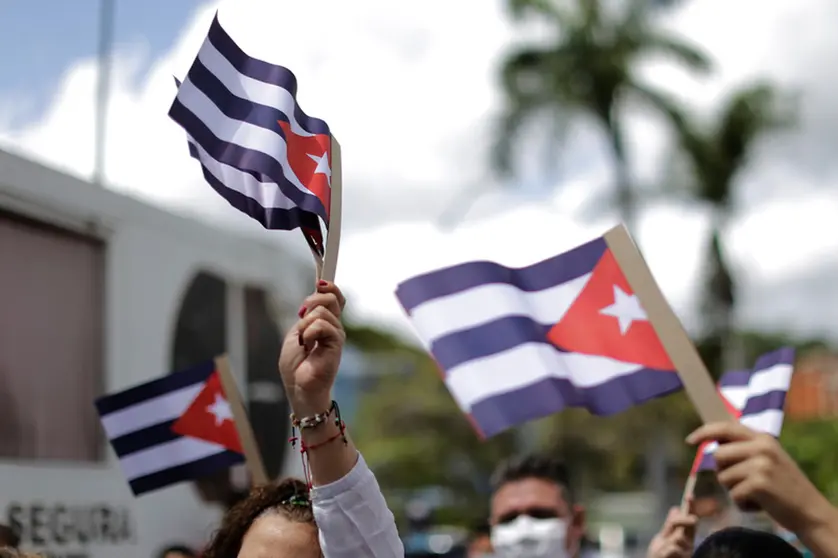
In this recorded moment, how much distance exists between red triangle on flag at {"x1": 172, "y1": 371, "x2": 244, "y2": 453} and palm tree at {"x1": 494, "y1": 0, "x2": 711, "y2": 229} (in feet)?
49.3

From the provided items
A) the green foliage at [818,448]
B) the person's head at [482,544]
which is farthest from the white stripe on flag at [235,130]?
the green foliage at [818,448]

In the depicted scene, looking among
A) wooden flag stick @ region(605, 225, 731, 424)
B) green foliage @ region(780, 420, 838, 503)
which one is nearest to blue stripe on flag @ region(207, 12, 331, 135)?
wooden flag stick @ region(605, 225, 731, 424)

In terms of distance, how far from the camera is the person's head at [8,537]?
3.99 m

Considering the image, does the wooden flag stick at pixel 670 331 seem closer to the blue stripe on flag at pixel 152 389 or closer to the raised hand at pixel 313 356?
the raised hand at pixel 313 356

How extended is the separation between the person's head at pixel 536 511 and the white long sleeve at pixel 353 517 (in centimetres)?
259

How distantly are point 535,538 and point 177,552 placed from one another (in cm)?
138

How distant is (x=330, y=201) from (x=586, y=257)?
1.48 metres

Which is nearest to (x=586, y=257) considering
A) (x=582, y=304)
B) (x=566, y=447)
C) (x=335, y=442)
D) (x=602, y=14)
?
(x=582, y=304)

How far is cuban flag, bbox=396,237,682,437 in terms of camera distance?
12.8 feet

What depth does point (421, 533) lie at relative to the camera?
12383 mm

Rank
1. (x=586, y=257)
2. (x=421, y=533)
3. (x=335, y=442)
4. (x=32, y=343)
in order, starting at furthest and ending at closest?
(x=421, y=533), (x=32, y=343), (x=586, y=257), (x=335, y=442)

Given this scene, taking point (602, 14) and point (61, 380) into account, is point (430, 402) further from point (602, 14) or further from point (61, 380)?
point (61, 380)

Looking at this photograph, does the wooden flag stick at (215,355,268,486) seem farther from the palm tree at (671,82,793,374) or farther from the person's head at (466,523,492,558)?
the palm tree at (671,82,793,374)

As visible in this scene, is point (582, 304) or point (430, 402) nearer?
point (582, 304)
